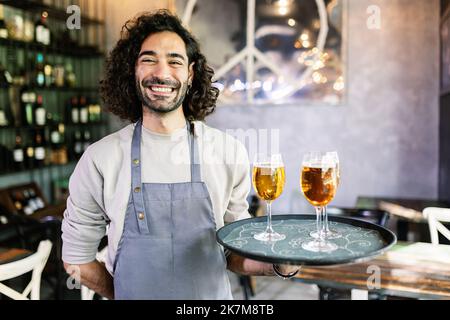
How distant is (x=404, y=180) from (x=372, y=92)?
2.71 feet

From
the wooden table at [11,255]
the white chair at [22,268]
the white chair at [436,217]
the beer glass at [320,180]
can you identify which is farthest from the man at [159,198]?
the white chair at [436,217]

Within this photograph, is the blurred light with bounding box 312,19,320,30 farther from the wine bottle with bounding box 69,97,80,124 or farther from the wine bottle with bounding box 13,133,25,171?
the wine bottle with bounding box 13,133,25,171

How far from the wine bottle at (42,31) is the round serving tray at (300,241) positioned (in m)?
3.32

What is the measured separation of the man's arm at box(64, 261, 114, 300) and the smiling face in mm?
502

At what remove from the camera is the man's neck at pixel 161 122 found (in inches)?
50.6

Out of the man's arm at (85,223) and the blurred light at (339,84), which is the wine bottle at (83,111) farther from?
the man's arm at (85,223)

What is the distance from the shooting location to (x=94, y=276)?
1341mm

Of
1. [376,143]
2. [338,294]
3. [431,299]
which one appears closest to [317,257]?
[431,299]

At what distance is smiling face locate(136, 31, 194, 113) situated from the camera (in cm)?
125

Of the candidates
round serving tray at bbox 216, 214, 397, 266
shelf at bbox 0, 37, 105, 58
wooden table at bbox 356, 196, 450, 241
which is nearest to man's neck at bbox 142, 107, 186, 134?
round serving tray at bbox 216, 214, 397, 266

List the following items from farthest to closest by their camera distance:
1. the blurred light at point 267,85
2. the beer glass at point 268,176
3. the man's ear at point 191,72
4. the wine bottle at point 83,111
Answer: the wine bottle at point 83,111, the blurred light at point 267,85, the man's ear at point 191,72, the beer glass at point 268,176

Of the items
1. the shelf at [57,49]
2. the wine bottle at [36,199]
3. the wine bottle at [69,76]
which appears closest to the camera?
the shelf at [57,49]

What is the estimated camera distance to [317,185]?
45.3 inches
